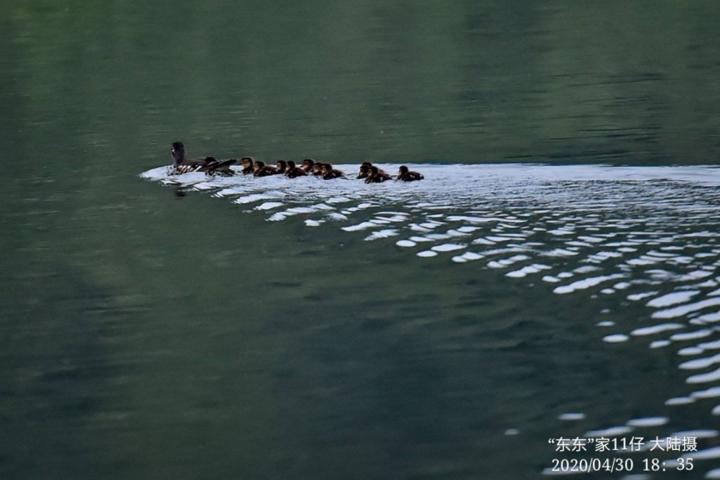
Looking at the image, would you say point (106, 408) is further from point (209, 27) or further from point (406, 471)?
point (209, 27)

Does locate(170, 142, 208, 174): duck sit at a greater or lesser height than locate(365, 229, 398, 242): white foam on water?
greater

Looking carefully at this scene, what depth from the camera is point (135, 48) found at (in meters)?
55.6

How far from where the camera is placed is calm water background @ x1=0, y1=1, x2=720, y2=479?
11.8m

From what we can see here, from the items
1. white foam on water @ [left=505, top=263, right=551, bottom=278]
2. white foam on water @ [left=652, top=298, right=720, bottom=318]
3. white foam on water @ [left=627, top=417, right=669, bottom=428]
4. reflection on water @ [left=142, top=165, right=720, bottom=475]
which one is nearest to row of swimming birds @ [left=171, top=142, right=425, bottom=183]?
reflection on water @ [left=142, top=165, right=720, bottom=475]

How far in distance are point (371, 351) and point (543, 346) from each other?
66.4 inches

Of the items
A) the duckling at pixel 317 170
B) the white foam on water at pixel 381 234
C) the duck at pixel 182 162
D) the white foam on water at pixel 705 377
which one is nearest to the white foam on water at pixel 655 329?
the white foam on water at pixel 705 377

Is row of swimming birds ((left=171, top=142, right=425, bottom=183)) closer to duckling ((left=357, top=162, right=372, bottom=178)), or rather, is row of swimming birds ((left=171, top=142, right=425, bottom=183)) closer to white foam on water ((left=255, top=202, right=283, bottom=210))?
duckling ((left=357, top=162, right=372, bottom=178))

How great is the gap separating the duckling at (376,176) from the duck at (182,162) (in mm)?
3979

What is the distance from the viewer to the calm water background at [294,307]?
11.8 meters

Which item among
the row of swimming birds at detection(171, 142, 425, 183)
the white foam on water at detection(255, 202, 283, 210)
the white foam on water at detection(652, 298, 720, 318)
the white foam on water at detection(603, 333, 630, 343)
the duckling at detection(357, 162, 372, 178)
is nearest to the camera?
the white foam on water at detection(603, 333, 630, 343)

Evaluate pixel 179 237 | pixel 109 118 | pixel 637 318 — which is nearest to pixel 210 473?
pixel 637 318

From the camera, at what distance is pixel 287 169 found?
22.8 metres

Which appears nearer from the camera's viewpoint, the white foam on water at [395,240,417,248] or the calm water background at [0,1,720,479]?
the calm water background at [0,1,720,479]

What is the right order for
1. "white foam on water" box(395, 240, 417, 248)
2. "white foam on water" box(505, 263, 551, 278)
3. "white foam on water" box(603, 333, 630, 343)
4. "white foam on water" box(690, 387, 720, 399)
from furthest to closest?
"white foam on water" box(395, 240, 417, 248), "white foam on water" box(505, 263, 551, 278), "white foam on water" box(603, 333, 630, 343), "white foam on water" box(690, 387, 720, 399)
